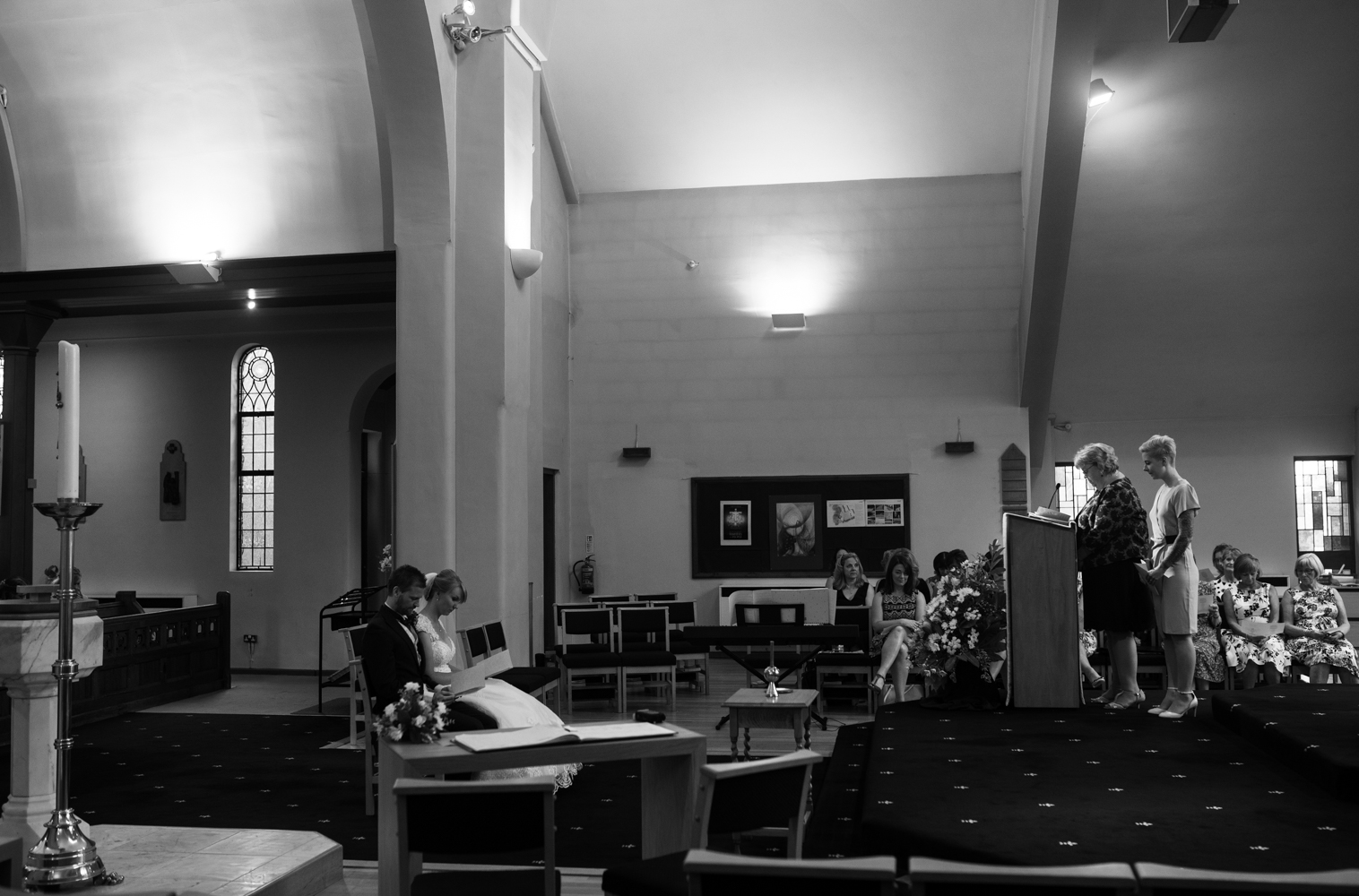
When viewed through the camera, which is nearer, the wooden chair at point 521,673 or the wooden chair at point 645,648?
the wooden chair at point 521,673

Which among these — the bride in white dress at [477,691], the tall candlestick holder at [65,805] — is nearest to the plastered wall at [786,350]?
the bride in white dress at [477,691]

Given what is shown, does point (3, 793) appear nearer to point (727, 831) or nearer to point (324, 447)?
point (727, 831)

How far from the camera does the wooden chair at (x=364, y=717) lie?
21.2ft

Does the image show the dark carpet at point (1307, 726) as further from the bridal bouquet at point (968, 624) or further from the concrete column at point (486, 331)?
the concrete column at point (486, 331)

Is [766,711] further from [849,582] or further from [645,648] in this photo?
[645,648]

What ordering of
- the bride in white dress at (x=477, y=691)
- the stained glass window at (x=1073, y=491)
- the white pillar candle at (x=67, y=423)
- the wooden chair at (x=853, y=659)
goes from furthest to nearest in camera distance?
the stained glass window at (x=1073, y=491), the wooden chair at (x=853, y=659), the bride in white dress at (x=477, y=691), the white pillar candle at (x=67, y=423)

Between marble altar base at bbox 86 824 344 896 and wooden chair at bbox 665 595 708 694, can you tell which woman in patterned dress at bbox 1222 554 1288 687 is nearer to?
wooden chair at bbox 665 595 708 694

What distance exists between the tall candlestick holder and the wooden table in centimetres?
101

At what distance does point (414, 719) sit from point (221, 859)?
1.35m

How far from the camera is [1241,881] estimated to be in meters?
2.36

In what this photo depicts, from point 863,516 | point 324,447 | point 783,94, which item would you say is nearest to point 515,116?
point 783,94

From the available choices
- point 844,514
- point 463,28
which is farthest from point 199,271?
point 844,514

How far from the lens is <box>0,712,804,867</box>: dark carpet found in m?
6.01

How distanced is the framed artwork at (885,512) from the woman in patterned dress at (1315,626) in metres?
4.69
